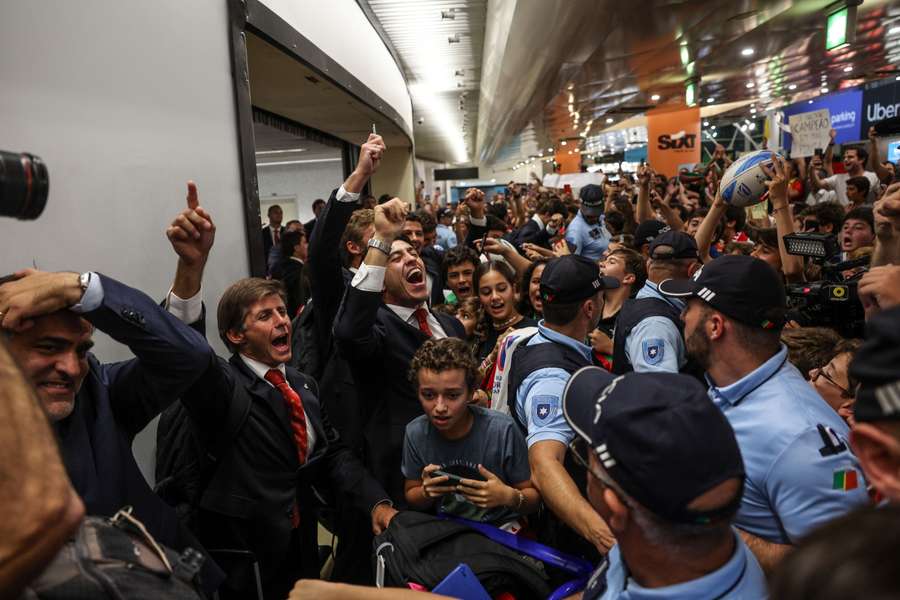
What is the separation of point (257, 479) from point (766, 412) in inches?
65.0

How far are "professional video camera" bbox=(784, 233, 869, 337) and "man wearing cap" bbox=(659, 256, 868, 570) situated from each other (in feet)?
3.75

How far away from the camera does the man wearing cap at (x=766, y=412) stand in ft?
4.90

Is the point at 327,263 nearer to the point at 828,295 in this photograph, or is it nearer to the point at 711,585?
the point at 711,585

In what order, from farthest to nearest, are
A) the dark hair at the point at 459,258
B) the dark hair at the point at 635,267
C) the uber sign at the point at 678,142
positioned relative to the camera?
1. the uber sign at the point at 678,142
2. the dark hair at the point at 459,258
3. the dark hair at the point at 635,267

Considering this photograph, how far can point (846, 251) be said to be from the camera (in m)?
4.30

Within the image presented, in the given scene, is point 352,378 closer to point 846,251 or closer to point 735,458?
point 735,458

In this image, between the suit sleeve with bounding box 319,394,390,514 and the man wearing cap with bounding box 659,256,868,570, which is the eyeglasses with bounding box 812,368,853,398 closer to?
the man wearing cap with bounding box 659,256,868,570

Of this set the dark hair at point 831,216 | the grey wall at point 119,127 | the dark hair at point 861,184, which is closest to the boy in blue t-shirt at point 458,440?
the grey wall at point 119,127

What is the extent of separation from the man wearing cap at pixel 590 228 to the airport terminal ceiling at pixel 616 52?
1.74 meters

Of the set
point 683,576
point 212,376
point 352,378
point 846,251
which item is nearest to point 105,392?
point 212,376

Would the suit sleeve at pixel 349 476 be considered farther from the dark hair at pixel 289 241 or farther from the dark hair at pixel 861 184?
the dark hair at pixel 861 184

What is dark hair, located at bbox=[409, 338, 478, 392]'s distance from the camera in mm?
2326

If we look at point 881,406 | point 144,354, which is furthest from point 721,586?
point 144,354

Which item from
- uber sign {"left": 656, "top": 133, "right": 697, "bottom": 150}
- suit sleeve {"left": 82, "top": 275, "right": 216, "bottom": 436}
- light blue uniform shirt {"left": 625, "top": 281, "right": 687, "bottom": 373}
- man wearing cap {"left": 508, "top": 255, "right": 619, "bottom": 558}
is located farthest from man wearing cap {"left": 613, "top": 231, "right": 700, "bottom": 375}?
uber sign {"left": 656, "top": 133, "right": 697, "bottom": 150}
